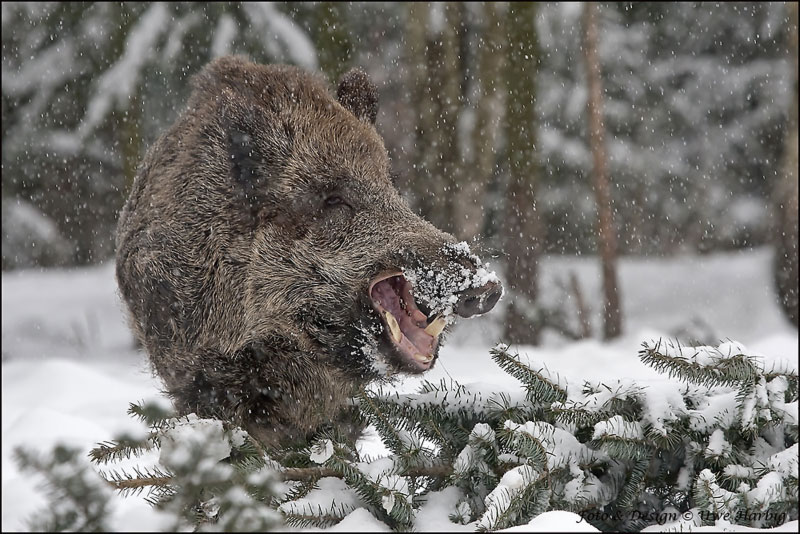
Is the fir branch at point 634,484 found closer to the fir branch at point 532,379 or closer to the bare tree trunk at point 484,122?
the fir branch at point 532,379

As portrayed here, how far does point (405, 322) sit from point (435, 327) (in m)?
0.16

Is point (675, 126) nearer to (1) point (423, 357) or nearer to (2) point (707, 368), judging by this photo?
(1) point (423, 357)

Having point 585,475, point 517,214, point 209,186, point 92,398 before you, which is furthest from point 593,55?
point 585,475

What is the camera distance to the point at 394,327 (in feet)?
10.5

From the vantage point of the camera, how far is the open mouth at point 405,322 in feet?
10.3

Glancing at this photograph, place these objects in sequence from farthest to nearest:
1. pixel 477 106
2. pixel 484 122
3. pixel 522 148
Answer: pixel 477 106, pixel 484 122, pixel 522 148

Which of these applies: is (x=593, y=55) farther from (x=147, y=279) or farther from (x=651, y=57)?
(x=147, y=279)

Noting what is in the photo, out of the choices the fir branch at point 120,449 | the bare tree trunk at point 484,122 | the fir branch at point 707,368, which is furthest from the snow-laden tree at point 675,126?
the fir branch at point 120,449

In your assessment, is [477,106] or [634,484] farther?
[477,106]

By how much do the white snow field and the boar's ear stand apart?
136 centimetres

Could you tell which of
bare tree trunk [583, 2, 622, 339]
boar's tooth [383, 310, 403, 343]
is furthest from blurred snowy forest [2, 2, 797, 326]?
boar's tooth [383, 310, 403, 343]

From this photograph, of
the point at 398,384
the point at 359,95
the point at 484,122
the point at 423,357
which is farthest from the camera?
the point at 484,122

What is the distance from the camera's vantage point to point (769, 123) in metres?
12.9

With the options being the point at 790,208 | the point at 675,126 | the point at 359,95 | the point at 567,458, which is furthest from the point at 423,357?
the point at 675,126
